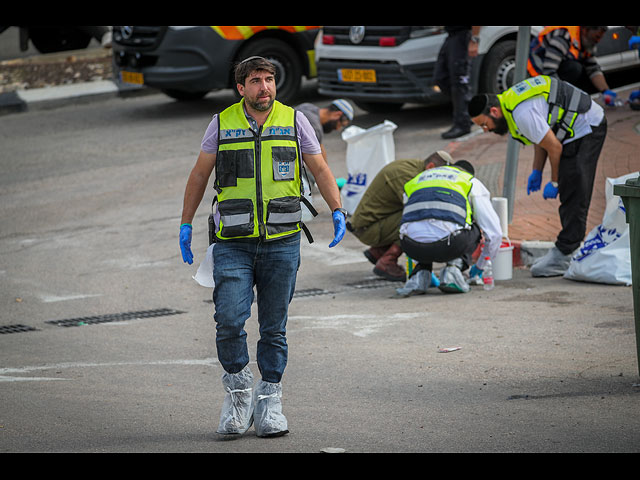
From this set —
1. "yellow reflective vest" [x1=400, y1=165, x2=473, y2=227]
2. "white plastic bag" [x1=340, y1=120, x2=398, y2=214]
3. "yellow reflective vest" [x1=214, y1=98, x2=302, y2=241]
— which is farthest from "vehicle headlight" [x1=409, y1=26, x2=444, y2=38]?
"yellow reflective vest" [x1=214, y1=98, x2=302, y2=241]

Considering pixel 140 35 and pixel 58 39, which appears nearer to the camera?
pixel 140 35

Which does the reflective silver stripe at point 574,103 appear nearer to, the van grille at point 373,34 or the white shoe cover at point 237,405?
the white shoe cover at point 237,405

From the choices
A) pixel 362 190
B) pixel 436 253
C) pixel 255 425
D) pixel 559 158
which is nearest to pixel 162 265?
pixel 362 190

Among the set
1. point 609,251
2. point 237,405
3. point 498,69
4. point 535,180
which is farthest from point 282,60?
point 237,405

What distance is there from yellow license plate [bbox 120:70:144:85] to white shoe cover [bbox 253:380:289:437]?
10262 mm

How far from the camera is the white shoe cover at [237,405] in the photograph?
4.85 meters

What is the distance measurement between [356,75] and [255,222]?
28.7 ft

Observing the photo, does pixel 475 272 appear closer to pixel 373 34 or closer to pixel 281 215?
pixel 281 215

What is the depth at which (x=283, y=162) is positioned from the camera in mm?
4863

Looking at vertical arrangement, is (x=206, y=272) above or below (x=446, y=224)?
above

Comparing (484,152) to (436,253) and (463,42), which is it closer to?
(463,42)

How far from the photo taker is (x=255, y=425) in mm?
4934

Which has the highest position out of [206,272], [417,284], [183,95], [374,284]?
[206,272]

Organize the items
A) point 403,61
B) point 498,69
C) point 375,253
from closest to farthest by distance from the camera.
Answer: point 375,253, point 403,61, point 498,69
